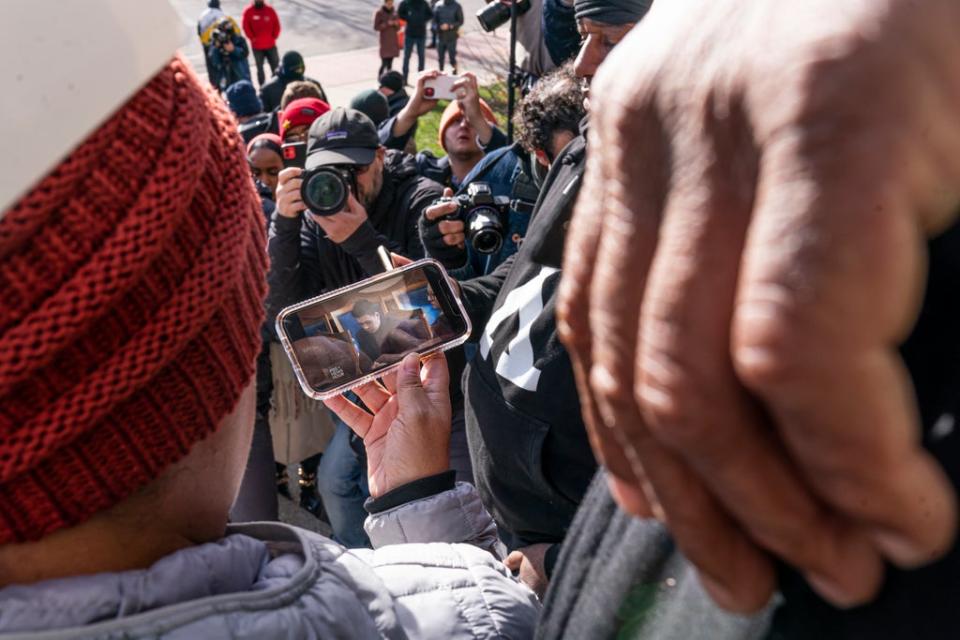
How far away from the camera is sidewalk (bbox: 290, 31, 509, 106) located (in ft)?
35.8

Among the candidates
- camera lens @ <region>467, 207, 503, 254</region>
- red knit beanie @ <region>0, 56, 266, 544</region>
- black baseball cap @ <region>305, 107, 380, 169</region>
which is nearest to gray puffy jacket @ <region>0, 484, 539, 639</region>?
red knit beanie @ <region>0, 56, 266, 544</region>

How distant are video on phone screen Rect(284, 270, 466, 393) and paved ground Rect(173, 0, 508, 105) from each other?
23.8ft

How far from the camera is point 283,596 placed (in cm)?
86

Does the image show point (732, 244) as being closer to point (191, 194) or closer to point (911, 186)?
point (911, 186)

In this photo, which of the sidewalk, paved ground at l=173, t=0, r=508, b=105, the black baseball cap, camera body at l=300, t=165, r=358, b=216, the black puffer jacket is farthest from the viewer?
paved ground at l=173, t=0, r=508, b=105

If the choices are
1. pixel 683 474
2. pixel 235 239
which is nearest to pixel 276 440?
pixel 235 239

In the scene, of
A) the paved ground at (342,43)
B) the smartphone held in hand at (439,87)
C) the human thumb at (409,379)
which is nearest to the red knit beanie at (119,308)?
the human thumb at (409,379)

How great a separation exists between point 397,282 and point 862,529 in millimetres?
1878

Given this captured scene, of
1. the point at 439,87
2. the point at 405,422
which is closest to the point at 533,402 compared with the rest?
the point at 405,422

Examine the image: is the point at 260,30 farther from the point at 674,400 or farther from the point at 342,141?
the point at 674,400

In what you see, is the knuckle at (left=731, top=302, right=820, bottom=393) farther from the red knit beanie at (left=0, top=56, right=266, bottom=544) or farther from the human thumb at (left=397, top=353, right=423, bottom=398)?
the human thumb at (left=397, top=353, right=423, bottom=398)

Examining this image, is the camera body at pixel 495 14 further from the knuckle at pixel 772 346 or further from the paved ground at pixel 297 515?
the knuckle at pixel 772 346

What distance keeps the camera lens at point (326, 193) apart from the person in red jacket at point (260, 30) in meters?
7.85

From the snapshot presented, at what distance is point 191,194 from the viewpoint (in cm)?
80
